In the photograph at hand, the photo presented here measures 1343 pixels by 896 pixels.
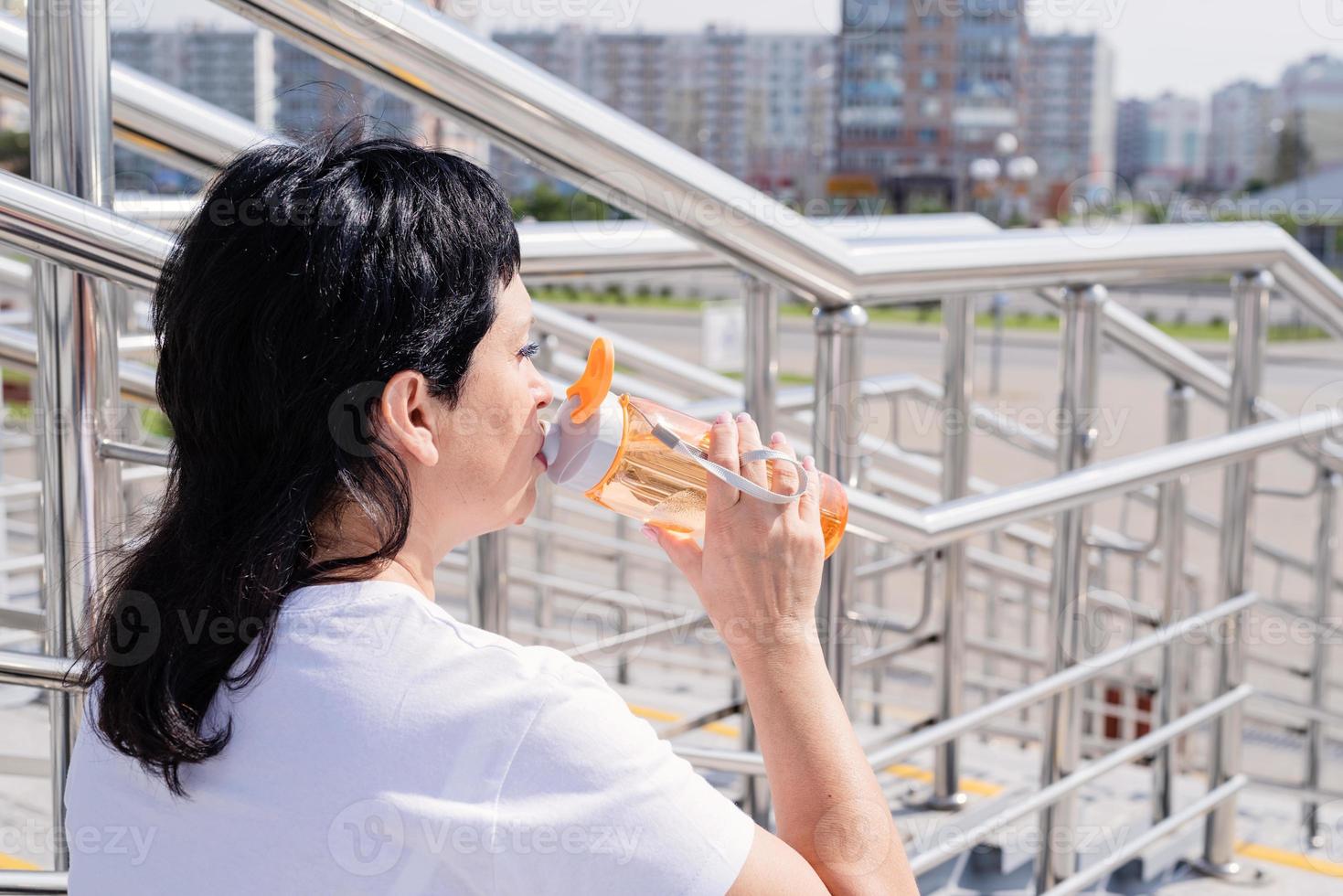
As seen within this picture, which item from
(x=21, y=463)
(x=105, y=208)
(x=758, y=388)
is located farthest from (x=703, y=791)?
(x=21, y=463)

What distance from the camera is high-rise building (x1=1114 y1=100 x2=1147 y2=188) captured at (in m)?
66.3

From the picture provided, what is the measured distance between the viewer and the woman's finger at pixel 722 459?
1.06 meters

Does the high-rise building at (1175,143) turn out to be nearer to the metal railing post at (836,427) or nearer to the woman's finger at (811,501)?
the metal railing post at (836,427)

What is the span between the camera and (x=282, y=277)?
87 cm

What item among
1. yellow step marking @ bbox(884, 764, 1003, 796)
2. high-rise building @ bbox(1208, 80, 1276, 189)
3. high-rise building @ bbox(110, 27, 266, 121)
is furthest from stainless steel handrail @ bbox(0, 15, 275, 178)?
high-rise building @ bbox(1208, 80, 1276, 189)

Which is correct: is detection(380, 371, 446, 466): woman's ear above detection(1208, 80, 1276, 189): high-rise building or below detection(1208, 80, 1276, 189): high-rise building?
above

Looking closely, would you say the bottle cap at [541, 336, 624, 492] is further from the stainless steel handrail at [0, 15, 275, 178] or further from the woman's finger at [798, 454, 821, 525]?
the stainless steel handrail at [0, 15, 275, 178]

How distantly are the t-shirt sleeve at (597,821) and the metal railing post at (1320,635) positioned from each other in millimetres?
2524

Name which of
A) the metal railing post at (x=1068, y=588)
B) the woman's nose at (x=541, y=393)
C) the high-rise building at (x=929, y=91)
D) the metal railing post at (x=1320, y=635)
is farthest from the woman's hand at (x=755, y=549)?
the high-rise building at (x=929, y=91)

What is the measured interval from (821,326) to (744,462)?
0.62 meters

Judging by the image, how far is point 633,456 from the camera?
1183mm

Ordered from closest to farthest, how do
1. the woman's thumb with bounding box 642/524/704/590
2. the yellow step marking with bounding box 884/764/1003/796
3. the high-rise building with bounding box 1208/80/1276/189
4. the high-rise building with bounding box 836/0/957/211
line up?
the woman's thumb with bounding box 642/524/704/590, the yellow step marking with bounding box 884/764/1003/796, the high-rise building with bounding box 1208/80/1276/189, the high-rise building with bounding box 836/0/957/211

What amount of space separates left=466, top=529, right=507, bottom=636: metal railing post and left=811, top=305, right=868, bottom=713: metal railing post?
0.41m

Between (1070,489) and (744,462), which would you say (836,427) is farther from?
(744,462)
